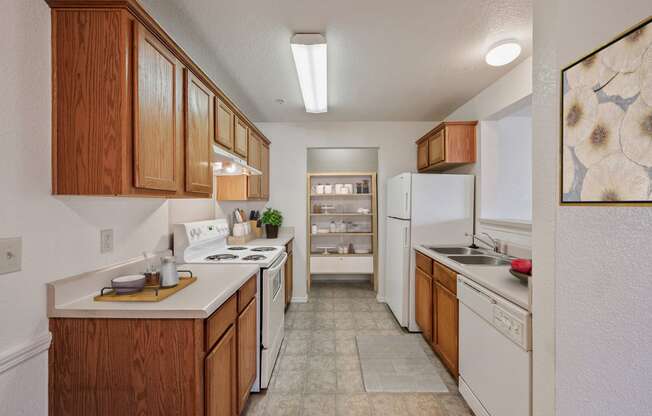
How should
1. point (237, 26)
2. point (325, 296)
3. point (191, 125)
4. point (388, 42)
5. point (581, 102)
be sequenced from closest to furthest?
point (581, 102) < point (191, 125) < point (237, 26) < point (388, 42) < point (325, 296)

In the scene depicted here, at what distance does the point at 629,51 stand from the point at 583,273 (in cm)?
73

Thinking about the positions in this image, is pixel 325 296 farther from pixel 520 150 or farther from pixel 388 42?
pixel 388 42

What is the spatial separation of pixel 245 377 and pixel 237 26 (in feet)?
7.38

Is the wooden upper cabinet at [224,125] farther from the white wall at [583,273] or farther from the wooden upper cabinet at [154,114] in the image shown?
the white wall at [583,273]

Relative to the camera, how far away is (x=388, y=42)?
212 cm

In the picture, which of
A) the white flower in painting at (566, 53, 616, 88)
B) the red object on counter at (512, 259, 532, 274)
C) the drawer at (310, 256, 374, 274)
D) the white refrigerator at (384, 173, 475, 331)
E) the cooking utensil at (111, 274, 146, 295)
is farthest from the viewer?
the drawer at (310, 256, 374, 274)

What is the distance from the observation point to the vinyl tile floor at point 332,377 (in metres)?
1.96

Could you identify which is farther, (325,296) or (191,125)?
(325,296)

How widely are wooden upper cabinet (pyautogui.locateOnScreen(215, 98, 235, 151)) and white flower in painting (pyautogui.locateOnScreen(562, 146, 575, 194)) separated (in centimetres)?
201

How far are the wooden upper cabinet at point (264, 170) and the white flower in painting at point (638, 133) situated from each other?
321cm

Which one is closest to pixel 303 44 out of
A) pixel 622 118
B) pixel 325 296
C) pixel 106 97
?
pixel 106 97

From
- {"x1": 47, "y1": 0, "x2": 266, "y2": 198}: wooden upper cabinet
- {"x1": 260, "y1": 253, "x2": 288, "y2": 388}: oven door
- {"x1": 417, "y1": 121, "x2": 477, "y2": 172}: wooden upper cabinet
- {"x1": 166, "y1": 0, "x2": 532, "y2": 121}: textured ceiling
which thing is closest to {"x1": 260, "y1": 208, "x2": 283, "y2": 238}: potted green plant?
{"x1": 260, "y1": 253, "x2": 288, "y2": 388}: oven door

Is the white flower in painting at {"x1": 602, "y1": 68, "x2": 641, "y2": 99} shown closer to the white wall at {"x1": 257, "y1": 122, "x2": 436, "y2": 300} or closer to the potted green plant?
the white wall at {"x1": 257, "y1": 122, "x2": 436, "y2": 300}

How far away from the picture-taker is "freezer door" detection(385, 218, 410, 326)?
3160mm
